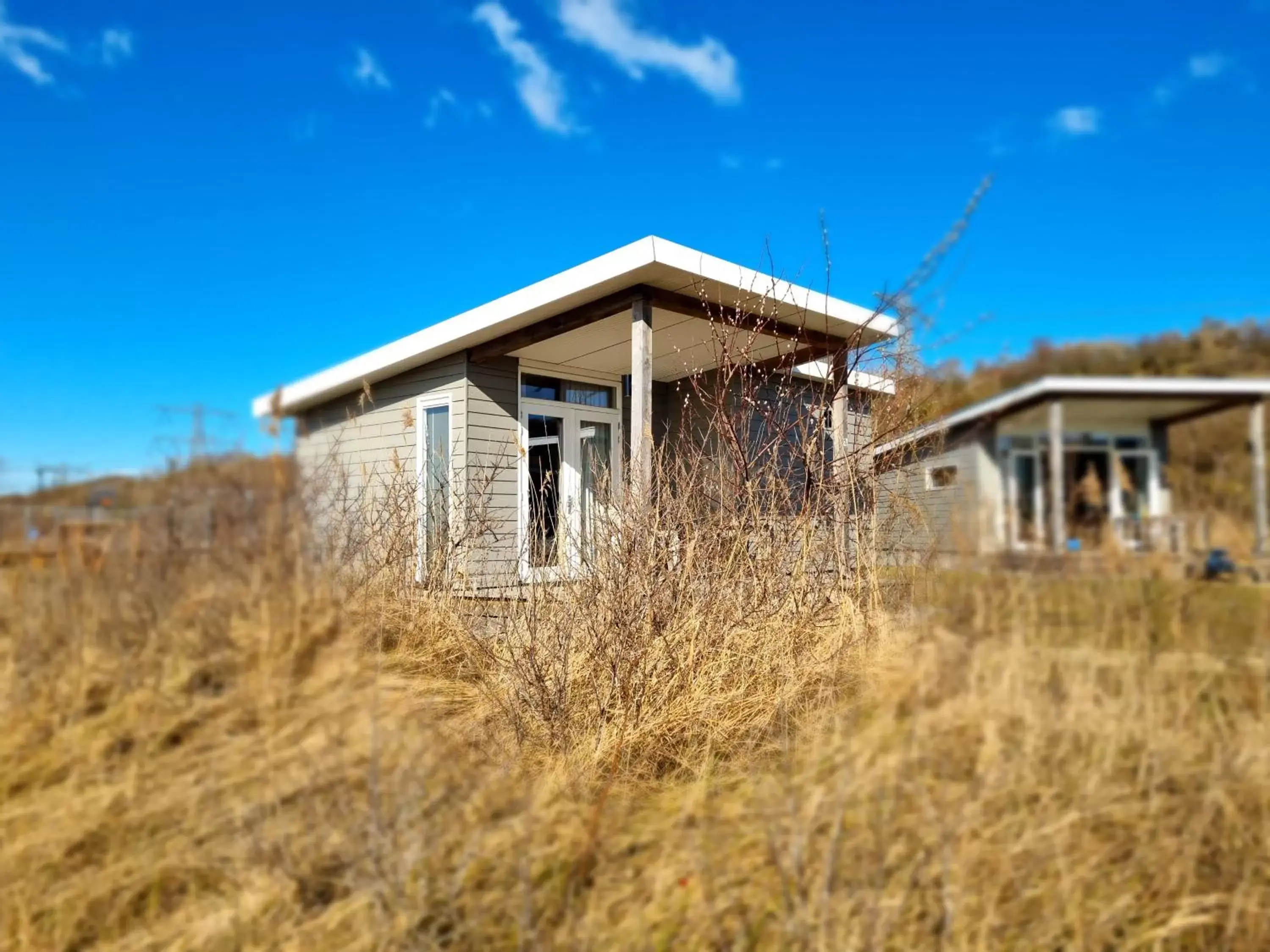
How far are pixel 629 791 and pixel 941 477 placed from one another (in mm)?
1376

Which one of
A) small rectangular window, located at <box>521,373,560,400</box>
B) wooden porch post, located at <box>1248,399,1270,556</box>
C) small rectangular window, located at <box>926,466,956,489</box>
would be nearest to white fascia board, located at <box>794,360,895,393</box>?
small rectangular window, located at <box>926,466,956,489</box>

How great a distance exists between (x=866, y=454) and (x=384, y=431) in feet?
18.3

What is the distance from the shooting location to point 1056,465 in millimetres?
1233

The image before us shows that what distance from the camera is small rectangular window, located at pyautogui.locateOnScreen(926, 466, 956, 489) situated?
5.81 feet

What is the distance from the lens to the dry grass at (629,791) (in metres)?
1.54

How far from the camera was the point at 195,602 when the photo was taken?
7.47 ft

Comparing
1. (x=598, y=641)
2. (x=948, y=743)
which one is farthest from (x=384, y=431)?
(x=948, y=743)

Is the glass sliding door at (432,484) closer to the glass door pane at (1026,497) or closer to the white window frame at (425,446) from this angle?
the white window frame at (425,446)

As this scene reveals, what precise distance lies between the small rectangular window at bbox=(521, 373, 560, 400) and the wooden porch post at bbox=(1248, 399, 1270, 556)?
636 centimetres

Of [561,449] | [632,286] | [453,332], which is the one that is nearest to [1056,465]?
[632,286]

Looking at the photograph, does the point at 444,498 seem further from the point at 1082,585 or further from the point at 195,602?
the point at 1082,585

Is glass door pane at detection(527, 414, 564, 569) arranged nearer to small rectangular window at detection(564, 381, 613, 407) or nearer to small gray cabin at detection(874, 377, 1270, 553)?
small rectangular window at detection(564, 381, 613, 407)

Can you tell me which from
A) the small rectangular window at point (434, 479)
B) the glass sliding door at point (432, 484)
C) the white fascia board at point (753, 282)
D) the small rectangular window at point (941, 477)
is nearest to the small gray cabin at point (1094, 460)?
the small rectangular window at point (941, 477)

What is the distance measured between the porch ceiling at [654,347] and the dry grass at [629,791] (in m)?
3.57
